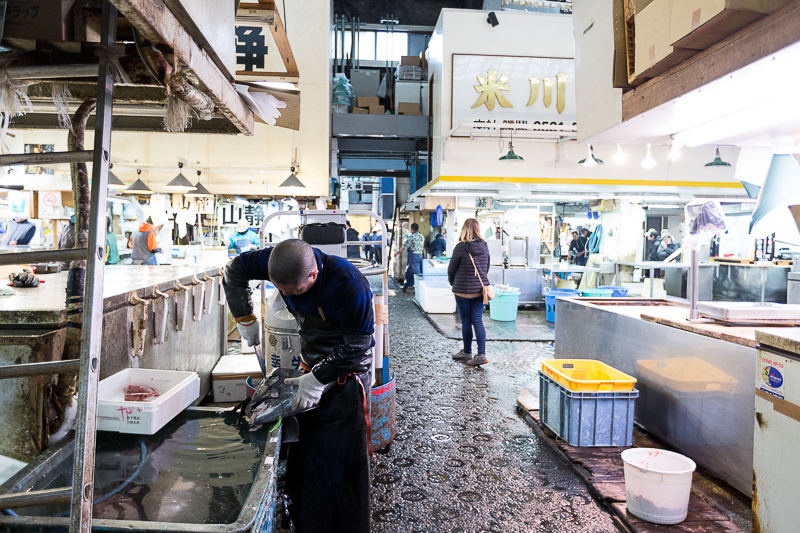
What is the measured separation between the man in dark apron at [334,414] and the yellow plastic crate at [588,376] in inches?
70.7

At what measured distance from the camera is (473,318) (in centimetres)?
685

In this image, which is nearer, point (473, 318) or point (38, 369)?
point (38, 369)

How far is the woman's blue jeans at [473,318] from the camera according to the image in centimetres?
676

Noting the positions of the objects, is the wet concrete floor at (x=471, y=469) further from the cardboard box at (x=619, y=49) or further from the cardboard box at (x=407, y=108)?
the cardboard box at (x=407, y=108)

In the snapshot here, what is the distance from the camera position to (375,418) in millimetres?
3965

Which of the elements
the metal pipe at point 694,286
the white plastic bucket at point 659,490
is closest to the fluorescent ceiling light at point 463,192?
the metal pipe at point 694,286

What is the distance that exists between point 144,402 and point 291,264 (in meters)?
0.86

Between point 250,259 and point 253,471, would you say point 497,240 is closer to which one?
point 250,259

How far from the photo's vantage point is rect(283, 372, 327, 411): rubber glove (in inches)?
97.7

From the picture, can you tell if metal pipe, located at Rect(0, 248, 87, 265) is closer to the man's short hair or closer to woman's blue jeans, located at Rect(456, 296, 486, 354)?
the man's short hair

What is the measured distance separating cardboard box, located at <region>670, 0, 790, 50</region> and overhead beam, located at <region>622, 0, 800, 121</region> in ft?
0.12

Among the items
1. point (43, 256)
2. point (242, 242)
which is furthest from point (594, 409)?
point (242, 242)

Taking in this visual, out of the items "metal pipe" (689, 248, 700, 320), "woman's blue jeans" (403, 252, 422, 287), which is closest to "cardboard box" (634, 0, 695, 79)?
"metal pipe" (689, 248, 700, 320)

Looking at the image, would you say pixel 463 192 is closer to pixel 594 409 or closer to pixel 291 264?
pixel 594 409
